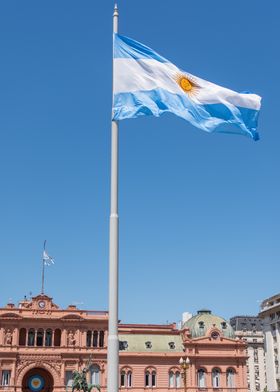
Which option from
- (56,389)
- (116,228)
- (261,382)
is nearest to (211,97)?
(116,228)

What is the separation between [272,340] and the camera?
108625mm

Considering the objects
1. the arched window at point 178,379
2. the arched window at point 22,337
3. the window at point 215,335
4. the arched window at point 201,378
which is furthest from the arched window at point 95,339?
the window at point 215,335

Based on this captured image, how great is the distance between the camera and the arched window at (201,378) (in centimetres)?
8294

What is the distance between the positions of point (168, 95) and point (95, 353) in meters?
64.9

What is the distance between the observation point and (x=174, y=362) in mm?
83812

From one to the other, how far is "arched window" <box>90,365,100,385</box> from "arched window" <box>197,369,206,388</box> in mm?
14215

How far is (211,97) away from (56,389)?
213ft

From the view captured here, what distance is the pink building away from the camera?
78.6 metres

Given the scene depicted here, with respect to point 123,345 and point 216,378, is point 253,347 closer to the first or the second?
point 216,378

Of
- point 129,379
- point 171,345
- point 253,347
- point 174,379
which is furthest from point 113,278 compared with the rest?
point 253,347

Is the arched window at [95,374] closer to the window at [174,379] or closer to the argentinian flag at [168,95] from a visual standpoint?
the window at [174,379]

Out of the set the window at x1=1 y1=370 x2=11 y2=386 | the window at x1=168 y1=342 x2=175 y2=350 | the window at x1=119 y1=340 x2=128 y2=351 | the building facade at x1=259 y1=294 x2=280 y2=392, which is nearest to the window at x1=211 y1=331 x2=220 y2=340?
the window at x1=168 y1=342 x2=175 y2=350

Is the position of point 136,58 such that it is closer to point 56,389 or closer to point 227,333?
point 56,389

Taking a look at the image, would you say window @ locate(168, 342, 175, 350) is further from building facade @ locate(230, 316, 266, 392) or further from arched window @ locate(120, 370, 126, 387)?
building facade @ locate(230, 316, 266, 392)
